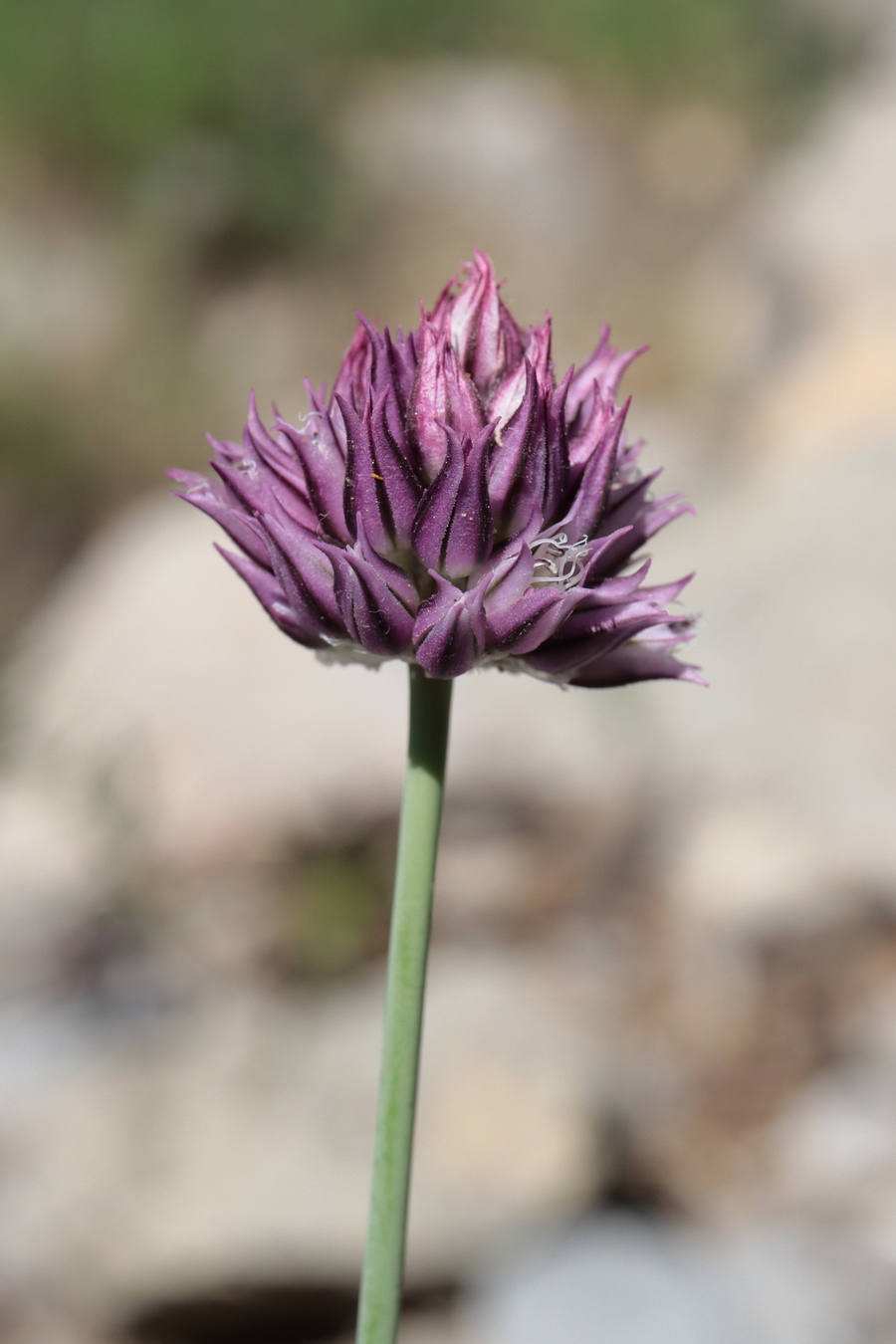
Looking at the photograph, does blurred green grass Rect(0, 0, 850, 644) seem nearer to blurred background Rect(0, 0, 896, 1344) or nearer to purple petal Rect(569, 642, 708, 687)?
blurred background Rect(0, 0, 896, 1344)

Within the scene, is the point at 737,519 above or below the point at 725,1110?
above

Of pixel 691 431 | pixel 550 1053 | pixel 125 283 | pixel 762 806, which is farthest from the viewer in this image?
pixel 125 283

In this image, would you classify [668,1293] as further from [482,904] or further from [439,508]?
[439,508]

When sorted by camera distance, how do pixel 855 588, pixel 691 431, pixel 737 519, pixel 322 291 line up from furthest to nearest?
pixel 322 291 → pixel 691 431 → pixel 737 519 → pixel 855 588

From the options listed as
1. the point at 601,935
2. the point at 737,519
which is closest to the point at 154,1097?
the point at 601,935

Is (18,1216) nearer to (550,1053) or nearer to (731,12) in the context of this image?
(550,1053)

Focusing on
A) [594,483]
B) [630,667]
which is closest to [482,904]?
[630,667]

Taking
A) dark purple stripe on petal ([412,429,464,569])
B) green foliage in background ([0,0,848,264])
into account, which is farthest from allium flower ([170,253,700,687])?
green foliage in background ([0,0,848,264])
